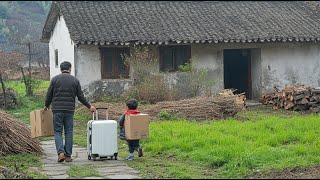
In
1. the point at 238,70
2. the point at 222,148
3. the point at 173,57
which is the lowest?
the point at 222,148

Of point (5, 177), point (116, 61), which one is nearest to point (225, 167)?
point (5, 177)

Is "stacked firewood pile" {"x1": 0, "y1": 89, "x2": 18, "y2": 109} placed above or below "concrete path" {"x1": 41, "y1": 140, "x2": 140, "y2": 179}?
above

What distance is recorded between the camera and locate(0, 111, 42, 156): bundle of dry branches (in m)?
10.7

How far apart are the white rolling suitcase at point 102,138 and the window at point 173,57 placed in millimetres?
12063

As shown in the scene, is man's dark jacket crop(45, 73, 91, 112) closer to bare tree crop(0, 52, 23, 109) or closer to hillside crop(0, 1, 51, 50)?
bare tree crop(0, 52, 23, 109)

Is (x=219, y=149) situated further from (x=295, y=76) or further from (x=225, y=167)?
(x=295, y=76)

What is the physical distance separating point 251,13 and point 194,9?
8.18 ft

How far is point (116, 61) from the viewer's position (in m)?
21.7

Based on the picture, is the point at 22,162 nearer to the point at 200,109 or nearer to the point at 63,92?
the point at 63,92

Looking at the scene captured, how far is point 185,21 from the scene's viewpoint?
23.1 metres

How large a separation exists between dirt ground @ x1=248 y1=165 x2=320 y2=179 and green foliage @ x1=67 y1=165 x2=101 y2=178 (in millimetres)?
2380

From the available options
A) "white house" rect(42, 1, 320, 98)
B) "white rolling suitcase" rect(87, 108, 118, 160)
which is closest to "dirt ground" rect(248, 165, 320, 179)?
"white rolling suitcase" rect(87, 108, 118, 160)

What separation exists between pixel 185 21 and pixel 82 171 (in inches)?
588

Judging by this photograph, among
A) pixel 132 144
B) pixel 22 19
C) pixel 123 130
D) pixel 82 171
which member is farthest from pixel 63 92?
pixel 22 19
